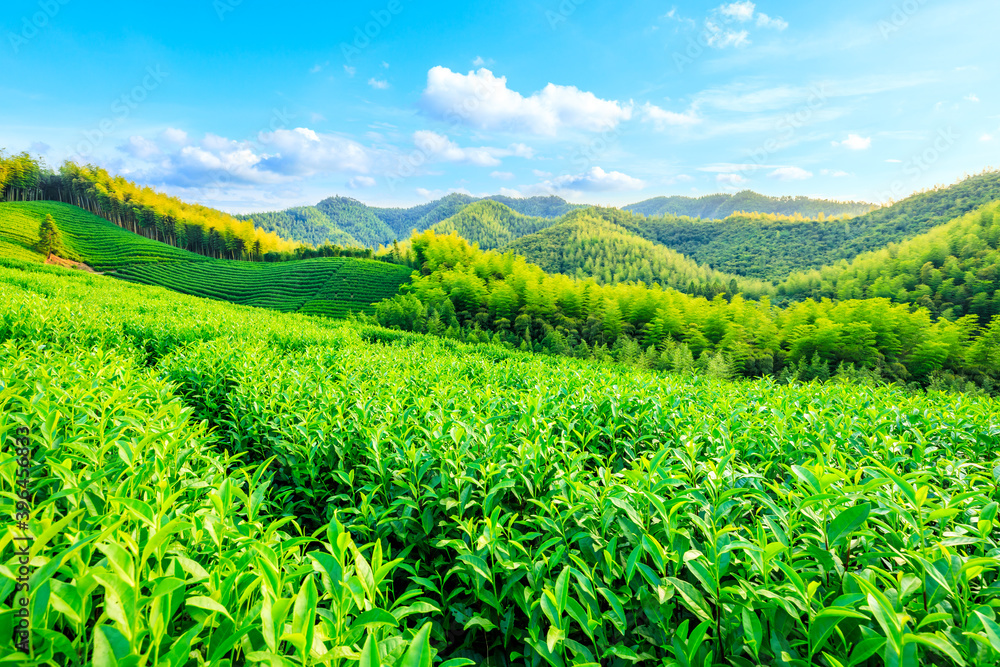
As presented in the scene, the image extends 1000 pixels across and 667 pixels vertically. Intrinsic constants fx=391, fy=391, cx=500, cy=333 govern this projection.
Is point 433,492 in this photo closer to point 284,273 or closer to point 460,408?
point 460,408

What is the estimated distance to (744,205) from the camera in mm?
122500

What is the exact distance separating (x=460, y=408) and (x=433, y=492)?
1.11 m

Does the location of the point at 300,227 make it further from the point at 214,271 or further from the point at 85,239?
the point at 214,271

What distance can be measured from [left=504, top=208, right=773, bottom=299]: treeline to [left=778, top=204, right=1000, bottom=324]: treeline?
7746mm

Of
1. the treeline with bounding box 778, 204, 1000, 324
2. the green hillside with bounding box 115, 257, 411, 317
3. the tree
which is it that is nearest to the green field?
the treeline with bounding box 778, 204, 1000, 324

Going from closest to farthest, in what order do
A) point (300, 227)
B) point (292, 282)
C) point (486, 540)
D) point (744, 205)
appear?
point (486, 540), point (292, 282), point (744, 205), point (300, 227)

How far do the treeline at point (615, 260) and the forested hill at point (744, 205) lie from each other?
3375 cm

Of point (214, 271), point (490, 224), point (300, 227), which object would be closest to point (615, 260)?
point (214, 271)

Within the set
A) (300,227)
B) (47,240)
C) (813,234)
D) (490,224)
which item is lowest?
(47,240)

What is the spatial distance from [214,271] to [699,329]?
167 ft

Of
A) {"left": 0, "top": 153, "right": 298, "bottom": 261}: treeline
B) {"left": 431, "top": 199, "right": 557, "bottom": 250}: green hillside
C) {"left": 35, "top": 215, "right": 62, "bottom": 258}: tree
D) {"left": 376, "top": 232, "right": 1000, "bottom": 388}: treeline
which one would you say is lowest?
{"left": 376, "top": 232, "right": 1000, "bottom": 388}: treeline

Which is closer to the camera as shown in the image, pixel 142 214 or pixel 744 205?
pixel 142 214

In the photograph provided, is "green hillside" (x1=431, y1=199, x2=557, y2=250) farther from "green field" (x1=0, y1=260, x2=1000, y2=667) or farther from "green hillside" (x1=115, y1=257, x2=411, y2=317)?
"green field" (x1=0, y1=260, x2=1000, y2=667)

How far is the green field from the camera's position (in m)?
0.92
